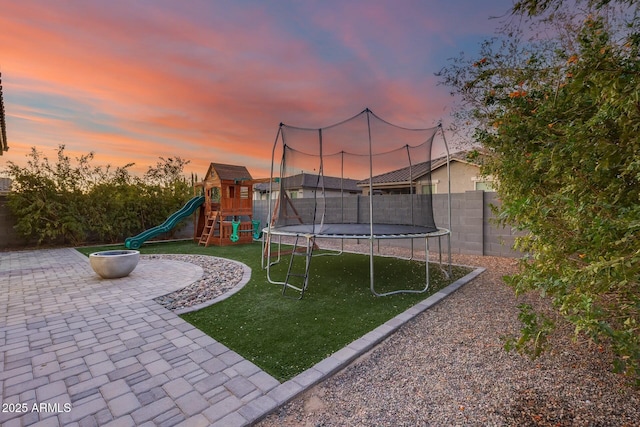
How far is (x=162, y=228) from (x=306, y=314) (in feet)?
22.8

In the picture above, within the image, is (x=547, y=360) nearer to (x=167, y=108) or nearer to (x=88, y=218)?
(x=167, y=108)

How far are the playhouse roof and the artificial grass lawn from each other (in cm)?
416

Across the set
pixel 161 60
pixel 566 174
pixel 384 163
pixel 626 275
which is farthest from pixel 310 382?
pixel 161 60

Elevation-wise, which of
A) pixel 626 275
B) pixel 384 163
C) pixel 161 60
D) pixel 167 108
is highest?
pixel 161 60

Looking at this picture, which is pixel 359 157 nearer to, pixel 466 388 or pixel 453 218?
pixel 453 218

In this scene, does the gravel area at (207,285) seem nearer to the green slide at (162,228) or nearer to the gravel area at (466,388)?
the gravel area at (466,388)

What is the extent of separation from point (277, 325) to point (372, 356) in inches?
38.0

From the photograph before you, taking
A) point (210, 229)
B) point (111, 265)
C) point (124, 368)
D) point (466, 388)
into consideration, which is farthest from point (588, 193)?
point (210, 229)

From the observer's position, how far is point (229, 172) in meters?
8.65

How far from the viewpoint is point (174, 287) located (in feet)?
12.9

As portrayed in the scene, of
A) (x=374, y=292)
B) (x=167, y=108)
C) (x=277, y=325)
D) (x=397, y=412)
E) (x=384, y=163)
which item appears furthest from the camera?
(x=167, y=108)

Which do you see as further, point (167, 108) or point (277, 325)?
point (167, 108)

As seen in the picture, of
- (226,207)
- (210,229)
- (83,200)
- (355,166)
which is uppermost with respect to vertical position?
(355,166)

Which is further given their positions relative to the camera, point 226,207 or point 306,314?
point 226,207
